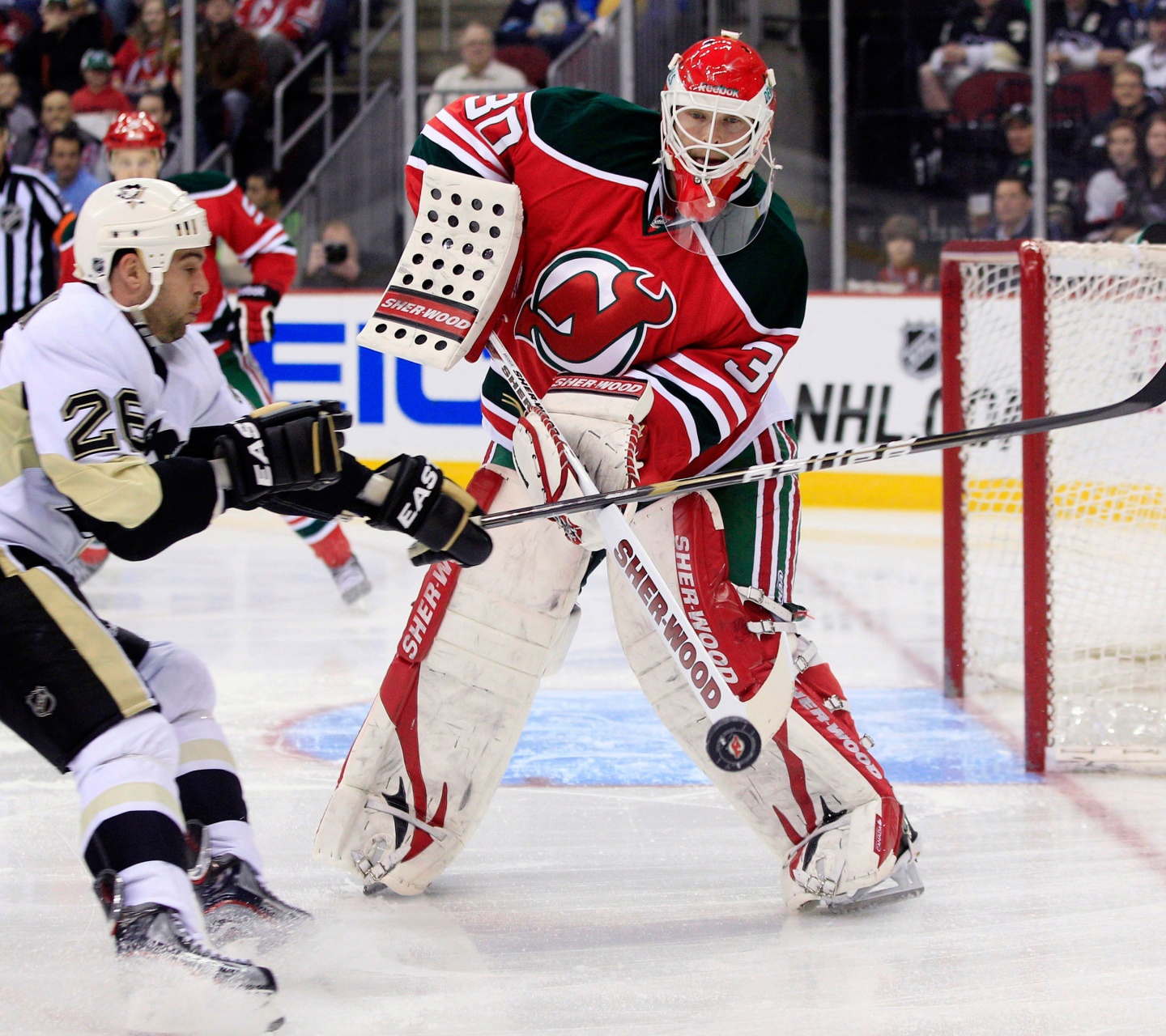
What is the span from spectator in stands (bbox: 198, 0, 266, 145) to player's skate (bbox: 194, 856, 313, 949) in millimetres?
5362

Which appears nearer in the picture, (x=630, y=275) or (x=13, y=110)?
(x=630, y=275)

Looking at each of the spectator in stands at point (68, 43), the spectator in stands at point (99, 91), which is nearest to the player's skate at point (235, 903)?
the spectator in stands at point (99, 91)

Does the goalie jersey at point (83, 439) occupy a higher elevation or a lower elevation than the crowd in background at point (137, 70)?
higher

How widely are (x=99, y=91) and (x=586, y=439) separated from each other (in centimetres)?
594

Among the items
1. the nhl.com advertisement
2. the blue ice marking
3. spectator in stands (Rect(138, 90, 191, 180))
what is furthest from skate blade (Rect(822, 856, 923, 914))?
spectator in stands (Rect(138, 90, 191, 180))

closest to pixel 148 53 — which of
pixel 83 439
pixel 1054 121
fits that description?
pixel 1054 121

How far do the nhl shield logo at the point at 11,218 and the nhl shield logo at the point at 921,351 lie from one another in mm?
3192

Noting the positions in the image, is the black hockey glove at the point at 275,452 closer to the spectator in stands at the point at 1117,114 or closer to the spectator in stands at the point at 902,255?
the spectator in stands at the point at 902,255

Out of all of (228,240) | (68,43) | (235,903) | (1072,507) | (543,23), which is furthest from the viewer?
(68,43)

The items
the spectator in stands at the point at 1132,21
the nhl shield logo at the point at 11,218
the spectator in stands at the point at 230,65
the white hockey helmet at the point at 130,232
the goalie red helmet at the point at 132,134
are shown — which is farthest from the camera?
the spectator in stands at the point at 230,65

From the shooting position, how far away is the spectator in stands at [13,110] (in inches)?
284

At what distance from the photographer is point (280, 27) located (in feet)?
23.3

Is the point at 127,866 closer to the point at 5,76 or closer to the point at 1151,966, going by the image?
the point at 1151,966

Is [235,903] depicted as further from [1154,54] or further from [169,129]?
[1154,54]
